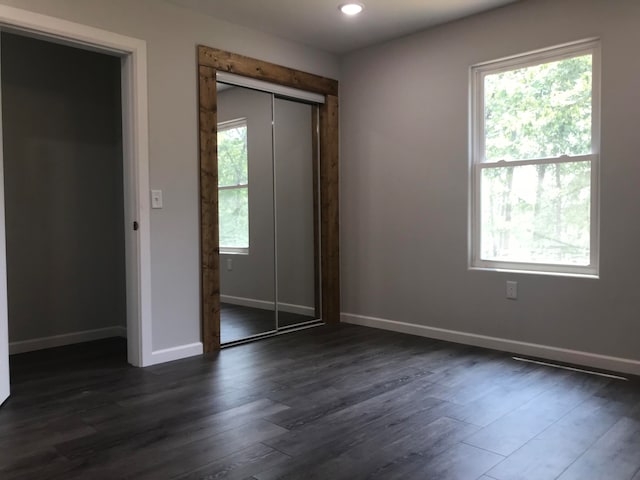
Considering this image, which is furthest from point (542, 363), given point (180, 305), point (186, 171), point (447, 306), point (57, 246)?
point (57, 246)

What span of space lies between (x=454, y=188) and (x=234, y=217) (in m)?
1.79

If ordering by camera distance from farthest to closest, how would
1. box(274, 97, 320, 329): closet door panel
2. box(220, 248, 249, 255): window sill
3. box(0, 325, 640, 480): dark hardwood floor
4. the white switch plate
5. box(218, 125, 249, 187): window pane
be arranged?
box(274, 97, 320, 329): closet door panel → box(220, 248, 249, 255): window sill → box(218, 125, 249, 187): window pane → the white switch plate → box(0, 325, 640, 480): dark hardwood floor

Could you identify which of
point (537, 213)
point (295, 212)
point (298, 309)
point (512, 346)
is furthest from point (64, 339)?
point (537, 213)

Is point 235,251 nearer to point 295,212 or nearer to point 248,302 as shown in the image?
point 248,302

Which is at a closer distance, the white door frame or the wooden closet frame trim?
the white door frame

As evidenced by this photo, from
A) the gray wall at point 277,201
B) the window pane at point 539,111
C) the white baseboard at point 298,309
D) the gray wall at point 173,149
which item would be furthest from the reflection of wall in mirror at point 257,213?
the window pane at point 539,111

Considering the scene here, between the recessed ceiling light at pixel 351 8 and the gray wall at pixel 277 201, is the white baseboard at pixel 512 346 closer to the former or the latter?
the gray wall at pixel 277 201

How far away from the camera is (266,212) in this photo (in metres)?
4.43

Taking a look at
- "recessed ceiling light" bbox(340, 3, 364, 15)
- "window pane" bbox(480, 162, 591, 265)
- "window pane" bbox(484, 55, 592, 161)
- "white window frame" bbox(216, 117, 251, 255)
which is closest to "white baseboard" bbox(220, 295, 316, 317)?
"white window frame" bbox(216, 117, 251, 255)

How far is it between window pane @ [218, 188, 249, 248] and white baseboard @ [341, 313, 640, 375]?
4.37ft

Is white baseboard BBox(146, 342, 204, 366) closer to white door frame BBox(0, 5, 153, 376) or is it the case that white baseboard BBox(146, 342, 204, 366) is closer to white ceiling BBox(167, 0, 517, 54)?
white door frame BBox(0, 5, 153, 376)

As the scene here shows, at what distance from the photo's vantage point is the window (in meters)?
3.41

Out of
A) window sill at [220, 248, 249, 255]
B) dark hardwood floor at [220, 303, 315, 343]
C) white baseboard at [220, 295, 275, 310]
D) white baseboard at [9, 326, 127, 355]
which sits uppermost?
window sill at [220, 248, 249, 255]

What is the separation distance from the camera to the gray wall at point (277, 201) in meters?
4.25
